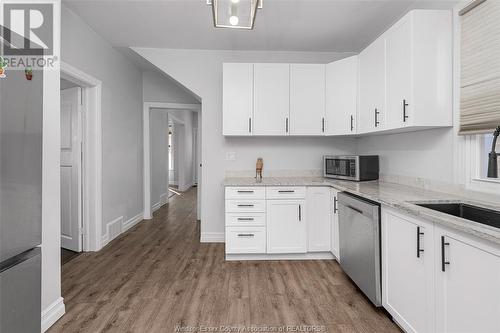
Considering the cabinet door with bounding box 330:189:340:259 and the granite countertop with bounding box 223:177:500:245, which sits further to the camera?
the cabinet door with bounding box 330:189:340:259

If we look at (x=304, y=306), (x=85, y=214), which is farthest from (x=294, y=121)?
(x=85, y=214)

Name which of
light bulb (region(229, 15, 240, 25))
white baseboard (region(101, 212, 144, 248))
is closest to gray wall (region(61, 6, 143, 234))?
white baseboard (region(101, 212, 144, 248))

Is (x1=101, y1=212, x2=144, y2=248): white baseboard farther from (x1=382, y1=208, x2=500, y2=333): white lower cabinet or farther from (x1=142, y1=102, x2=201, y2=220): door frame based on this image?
(x1=382, y1=208, x2=500, y2=333): white lower cabinet

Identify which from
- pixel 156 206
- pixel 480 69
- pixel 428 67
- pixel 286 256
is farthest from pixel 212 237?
pixel 480 69

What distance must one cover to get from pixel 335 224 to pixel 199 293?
152 cm

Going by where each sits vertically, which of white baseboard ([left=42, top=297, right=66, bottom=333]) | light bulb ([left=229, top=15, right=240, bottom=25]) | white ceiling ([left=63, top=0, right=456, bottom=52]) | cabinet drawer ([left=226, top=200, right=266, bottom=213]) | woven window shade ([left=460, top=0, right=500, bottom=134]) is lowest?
white baseboard ([left=42, top=297, right=66, bottom=333])

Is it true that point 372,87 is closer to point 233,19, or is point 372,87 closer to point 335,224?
point 335,224

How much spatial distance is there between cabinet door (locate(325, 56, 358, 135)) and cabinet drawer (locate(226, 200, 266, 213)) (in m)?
1.21

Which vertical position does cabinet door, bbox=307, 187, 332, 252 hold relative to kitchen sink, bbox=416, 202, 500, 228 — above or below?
below

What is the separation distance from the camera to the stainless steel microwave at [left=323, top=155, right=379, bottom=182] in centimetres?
279

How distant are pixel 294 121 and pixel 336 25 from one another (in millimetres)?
1137

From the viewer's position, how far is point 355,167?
110 inches

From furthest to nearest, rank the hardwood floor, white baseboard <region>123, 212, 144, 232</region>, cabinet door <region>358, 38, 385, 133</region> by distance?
white baseboard <region>123, 212, 144, 232</region>
cabinet door <region>358, 38, 385, 133</region>
the hardwood floor

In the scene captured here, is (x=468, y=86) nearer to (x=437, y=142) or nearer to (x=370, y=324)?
(x=437, y=142)
